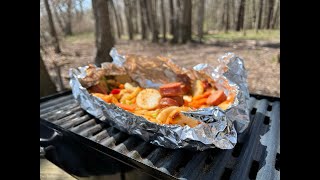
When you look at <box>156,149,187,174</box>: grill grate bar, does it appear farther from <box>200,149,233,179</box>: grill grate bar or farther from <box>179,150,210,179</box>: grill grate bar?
<box>200,149,233,179</box>: grill grate bar

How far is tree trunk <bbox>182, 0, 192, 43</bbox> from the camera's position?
32.0ft

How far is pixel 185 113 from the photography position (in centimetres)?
154

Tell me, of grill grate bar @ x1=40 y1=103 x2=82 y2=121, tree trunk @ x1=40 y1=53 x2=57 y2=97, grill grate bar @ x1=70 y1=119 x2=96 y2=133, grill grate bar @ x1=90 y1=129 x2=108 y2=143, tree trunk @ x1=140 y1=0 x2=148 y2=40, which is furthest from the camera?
tree trunk @ x1=140 y1=0 x2=148 y2=40

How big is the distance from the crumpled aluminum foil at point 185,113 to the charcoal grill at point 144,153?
0.09 m

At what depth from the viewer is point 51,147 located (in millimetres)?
2244

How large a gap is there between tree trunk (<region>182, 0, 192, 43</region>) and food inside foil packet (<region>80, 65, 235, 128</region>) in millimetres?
7735

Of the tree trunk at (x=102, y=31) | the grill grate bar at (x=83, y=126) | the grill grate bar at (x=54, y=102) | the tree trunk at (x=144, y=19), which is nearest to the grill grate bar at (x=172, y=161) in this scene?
the grill grate bar at (x=83, y=126)

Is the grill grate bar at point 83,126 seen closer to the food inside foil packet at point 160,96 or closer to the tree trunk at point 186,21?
the food inside foil packet at point 160,96

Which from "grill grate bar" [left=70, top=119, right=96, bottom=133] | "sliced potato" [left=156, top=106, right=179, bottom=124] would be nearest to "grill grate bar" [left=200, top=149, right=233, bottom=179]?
"sliced potato" [left=156, top=106, right=179, bottom=124]

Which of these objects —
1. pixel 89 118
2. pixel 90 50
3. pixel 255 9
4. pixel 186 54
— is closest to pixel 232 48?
pixel 186 54

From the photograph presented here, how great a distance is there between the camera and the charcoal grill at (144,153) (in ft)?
4.93
